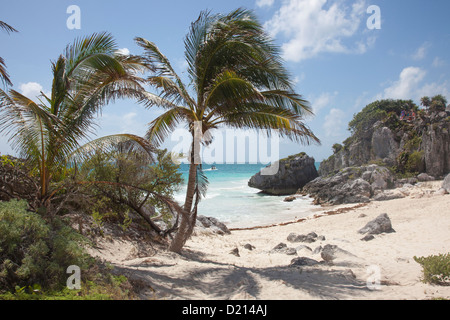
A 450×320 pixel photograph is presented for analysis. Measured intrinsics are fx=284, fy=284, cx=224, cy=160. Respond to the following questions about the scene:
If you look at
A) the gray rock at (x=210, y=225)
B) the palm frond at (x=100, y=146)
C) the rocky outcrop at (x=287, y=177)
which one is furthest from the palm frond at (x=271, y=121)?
the rocky outcrop at (x=287, y=177)

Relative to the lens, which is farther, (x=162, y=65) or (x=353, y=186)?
(x=353, y=186)

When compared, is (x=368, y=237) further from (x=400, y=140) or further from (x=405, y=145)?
(x=400, y=140)

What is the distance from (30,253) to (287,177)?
134 feet

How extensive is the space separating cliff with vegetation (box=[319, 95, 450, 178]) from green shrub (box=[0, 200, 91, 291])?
34900mm

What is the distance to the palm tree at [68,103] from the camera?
526 cm

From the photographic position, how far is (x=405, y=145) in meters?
34.7

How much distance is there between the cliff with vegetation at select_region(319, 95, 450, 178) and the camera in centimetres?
3020

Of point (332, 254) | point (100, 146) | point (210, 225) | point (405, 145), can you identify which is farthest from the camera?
point (405, 145)

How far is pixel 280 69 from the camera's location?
7703 millimetres

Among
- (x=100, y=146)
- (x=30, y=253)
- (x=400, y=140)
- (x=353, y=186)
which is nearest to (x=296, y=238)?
(x=100, y=146)

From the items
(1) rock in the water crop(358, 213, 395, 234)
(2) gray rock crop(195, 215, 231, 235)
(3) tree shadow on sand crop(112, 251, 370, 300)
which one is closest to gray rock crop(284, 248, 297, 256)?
(3) tree shadow on sand crop(112, 251, 370, 300)

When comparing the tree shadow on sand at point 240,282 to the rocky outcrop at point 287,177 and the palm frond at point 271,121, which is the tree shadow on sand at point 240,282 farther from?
the rocky outcrop at point 287,177

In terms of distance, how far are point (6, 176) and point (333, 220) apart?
51.3ft

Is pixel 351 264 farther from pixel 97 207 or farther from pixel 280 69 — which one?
pixel 97 207
